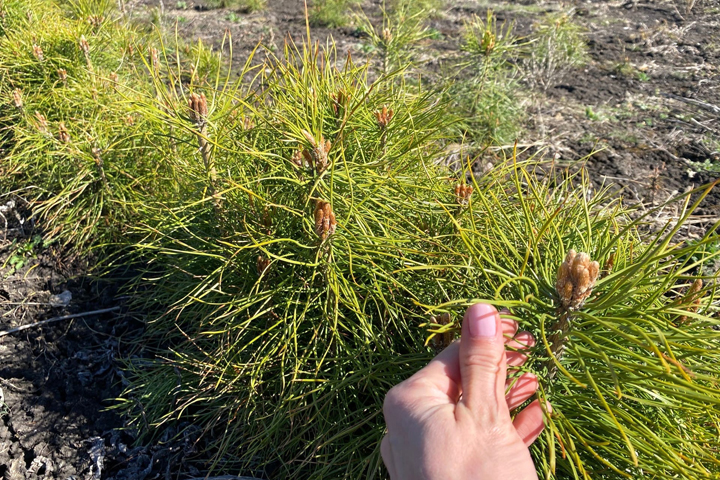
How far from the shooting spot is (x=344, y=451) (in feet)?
5.21

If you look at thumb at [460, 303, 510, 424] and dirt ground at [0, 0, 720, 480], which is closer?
thumb at [460, 303, 510, 424]

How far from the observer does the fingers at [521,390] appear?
1114mm

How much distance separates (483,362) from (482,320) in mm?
86

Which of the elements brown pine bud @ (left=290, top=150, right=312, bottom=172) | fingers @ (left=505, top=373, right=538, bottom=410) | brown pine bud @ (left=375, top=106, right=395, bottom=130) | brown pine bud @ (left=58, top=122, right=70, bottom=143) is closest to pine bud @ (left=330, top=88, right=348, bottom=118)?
brown pine bud @ (left=375, top=106, right=395, bottom=130)

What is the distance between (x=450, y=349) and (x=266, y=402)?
0.87 meters

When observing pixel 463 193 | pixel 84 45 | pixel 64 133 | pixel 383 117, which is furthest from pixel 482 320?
pixel 84 45

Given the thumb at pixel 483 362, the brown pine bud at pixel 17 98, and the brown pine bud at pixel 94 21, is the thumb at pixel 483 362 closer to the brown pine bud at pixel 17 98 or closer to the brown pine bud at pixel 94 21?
the brown pine bud at pixel 17 98

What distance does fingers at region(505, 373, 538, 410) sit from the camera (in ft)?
3.66

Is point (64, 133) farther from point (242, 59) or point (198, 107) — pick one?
point (242, 59)

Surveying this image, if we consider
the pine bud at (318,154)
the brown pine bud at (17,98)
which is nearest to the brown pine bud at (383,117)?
the pine bud at (318,154)

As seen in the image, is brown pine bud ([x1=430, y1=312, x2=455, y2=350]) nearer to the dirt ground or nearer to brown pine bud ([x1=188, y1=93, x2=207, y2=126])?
brown pine bud ([x1=188, y1=93, x2=207, y2=126])

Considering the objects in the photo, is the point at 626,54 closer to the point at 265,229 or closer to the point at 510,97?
the point at 510,97

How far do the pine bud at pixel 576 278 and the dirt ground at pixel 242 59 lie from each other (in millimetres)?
1192

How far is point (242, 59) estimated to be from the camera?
499 centimetres
